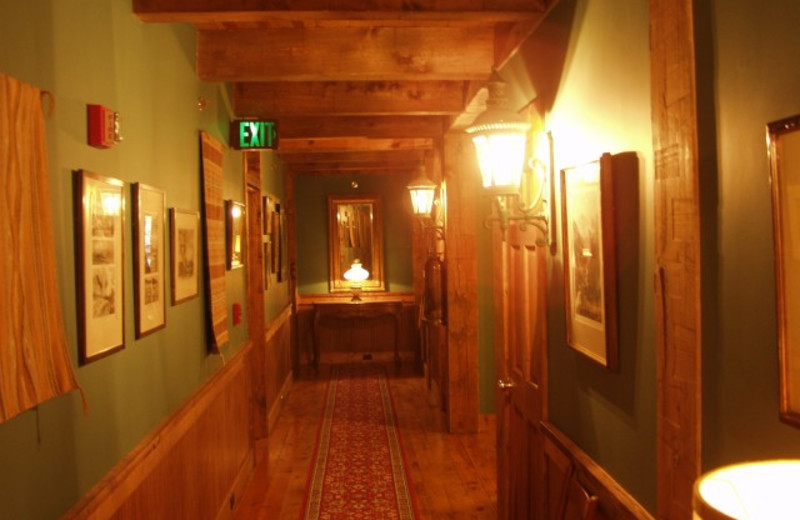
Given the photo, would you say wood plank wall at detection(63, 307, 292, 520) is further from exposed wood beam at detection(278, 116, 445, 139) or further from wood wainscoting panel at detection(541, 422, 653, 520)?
exposed wood beam at detection(278, 116, 445, 139)

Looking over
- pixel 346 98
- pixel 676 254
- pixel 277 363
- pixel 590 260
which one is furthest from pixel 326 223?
pixel 676 254

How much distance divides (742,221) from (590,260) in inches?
33.1

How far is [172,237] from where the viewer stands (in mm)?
2926

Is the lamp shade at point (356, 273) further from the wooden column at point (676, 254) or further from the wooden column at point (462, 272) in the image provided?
the wooden column at point (676, 254)

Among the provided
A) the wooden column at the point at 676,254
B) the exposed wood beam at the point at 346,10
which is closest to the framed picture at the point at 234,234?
the exposed wood beam at the point at 346,10

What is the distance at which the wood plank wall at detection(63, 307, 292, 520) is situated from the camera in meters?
2.16

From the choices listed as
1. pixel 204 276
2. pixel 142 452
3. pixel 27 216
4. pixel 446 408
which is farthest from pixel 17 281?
pixel 446 408

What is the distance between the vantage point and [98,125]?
2.03m

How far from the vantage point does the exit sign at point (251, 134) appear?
433 cm

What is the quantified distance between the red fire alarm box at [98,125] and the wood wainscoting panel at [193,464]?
1.02m

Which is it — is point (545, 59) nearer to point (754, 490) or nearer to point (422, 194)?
point (754, 490)

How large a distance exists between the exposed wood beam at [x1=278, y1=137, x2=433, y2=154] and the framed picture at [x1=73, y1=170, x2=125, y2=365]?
4.31 meters

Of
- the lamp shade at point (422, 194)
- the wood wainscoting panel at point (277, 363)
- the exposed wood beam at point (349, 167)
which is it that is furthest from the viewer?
the exposed wood beam at point (349, 167)

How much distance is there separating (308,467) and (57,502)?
11.0 ft
